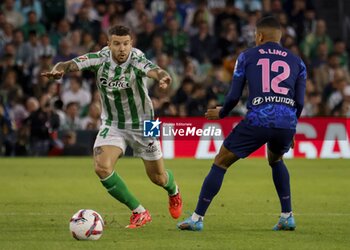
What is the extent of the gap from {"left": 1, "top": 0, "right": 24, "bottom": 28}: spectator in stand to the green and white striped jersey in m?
13.8

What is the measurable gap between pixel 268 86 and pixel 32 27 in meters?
14.9

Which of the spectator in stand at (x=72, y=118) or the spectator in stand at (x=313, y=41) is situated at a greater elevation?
the spectator in stand at (x=313, y=41)

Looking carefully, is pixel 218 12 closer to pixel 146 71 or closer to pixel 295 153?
pixel 295 153

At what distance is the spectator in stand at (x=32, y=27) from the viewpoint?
25109 millimetres

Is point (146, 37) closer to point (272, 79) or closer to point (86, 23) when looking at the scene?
point (86, 23)

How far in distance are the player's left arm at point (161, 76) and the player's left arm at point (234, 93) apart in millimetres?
528

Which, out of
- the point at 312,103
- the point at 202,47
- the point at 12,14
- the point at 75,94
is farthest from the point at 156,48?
the point at 312,103

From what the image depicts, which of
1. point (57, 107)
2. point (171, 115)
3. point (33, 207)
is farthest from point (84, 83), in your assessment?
point (33, 207)

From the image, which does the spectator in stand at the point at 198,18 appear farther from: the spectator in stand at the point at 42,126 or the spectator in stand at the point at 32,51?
the spectator in stand at the point at 42,126

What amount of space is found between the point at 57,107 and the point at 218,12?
4.92 meters

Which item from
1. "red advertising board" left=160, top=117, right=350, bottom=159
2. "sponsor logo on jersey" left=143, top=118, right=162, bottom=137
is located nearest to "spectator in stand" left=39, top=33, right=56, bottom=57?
"red advertising board" left=160, top=117, right=350, bottom=159

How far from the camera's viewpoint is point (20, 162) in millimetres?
21766

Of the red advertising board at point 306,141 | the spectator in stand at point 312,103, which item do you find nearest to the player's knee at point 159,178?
the red advertising board at point 306,141

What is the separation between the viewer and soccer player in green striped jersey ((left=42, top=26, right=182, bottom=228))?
38.3ft
